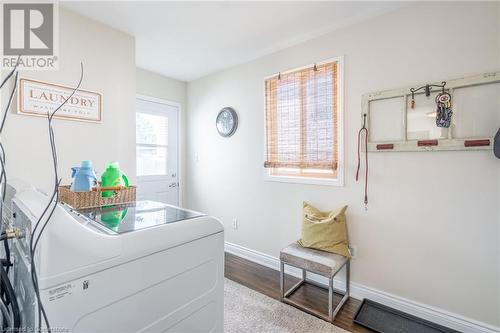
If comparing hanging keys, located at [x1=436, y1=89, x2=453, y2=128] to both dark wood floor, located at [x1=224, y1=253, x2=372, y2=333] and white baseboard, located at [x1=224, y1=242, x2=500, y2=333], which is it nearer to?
white baseboard, located at [x1=224, y1=242, x2=500, y2=333]

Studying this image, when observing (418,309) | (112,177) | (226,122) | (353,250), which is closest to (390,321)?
(418,309)

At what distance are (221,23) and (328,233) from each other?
2.15 metres

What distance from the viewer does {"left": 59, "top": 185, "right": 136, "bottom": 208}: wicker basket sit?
3.72 ft

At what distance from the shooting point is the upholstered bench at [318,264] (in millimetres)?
1907

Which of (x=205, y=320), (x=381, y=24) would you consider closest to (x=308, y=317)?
(x=205, y=320)

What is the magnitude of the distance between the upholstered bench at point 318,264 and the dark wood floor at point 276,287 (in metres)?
0.06

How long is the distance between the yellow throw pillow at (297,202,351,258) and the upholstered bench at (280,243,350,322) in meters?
0.05

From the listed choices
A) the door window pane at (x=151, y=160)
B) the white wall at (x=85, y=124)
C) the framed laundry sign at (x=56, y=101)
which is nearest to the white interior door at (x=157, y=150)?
the door window pane at (x=151, y=160)

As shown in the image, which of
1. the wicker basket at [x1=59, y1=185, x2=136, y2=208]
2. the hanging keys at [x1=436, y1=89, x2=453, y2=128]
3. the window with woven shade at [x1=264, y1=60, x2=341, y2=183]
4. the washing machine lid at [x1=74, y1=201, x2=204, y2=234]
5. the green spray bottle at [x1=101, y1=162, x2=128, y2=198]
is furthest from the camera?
the window with woven shade at [x1=264, y1=60, x2=341, y2=183]

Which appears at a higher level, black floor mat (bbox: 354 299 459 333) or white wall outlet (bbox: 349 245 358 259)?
white wall outlet (bbox: 349 245 358 259)

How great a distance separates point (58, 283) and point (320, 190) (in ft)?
7.22

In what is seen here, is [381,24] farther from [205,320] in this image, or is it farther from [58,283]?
[58,283]

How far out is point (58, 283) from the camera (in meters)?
0.61

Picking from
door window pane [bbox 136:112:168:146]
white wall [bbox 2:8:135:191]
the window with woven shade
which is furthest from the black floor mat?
door window pane [bbox 136:112:168:146]
